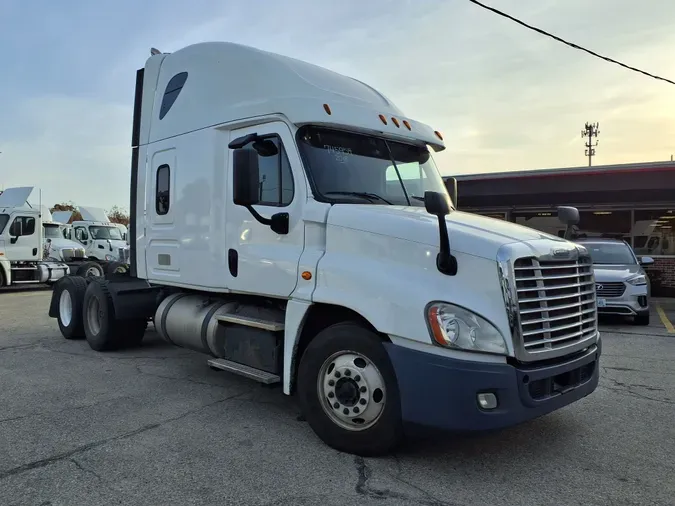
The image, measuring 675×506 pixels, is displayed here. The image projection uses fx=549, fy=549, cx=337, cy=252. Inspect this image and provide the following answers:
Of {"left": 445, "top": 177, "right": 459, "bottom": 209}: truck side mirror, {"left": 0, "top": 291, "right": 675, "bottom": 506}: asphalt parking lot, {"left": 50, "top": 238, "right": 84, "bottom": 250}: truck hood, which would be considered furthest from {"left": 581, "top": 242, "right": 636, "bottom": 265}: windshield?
{"left": 50, "top": 238, "right": 84, "bottom": 250}: truck hood

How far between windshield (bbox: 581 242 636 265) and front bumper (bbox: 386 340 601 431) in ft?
29.8

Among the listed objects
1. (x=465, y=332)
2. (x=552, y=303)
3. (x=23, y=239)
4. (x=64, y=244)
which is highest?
(x=23, y=239)

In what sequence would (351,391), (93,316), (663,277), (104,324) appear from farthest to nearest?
(663,277) → (93,316) → (104,324) → (351,391)

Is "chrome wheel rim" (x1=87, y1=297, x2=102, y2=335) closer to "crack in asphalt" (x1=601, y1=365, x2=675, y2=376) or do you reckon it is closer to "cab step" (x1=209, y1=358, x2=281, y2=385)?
"cab step" (x1=209, y1=358, x2=281, y2=385)

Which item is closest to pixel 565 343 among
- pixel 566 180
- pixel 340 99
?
pixel 340 99

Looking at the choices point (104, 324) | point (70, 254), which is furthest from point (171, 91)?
point (70, 254)

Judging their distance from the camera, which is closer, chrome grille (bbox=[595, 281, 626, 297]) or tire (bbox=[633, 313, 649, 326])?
chrome grille (bbox=[595, 281, 626, 297])

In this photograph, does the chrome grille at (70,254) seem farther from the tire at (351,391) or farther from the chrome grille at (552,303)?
the chrome grille at (552,303)

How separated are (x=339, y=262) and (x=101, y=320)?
4.84 meters

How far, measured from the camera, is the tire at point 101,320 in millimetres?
7475

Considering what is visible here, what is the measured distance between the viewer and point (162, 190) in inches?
245

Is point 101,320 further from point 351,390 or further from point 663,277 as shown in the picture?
point 663,277

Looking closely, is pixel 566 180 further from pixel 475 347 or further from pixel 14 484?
pixel 14 484

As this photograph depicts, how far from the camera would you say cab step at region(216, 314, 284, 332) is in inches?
187
